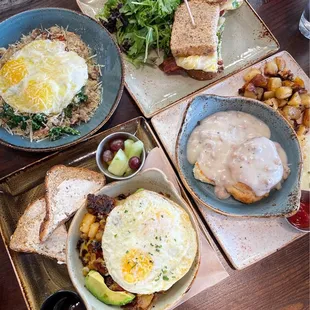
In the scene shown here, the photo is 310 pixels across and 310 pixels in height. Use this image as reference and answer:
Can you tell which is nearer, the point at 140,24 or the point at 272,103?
the point at 272,103

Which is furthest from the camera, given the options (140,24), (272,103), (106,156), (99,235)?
(140,24)

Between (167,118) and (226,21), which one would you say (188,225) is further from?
(226,21)

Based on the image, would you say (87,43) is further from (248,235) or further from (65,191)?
(248,235)

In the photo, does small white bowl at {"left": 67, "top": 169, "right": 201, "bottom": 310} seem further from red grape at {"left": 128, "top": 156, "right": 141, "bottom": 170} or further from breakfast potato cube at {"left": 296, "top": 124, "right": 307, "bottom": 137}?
breakfast potato cube at {"left": 296, "top": 124, "right": 307, "bottom": 137}

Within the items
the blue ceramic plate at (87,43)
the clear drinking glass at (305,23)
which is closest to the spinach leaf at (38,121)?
the blue ceramic plate at (87,43)

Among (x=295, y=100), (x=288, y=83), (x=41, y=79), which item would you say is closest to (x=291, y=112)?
(x=295, y=100)

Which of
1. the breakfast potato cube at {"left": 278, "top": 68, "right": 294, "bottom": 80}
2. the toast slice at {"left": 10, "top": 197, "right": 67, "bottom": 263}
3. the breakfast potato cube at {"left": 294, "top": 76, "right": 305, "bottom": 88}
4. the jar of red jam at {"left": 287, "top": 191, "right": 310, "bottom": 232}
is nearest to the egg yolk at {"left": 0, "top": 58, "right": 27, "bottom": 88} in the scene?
the toast slice at {"left": 10, "top": 197, "right": 67, "bottom": 263}

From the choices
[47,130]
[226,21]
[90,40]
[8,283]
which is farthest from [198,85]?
[8,283]
